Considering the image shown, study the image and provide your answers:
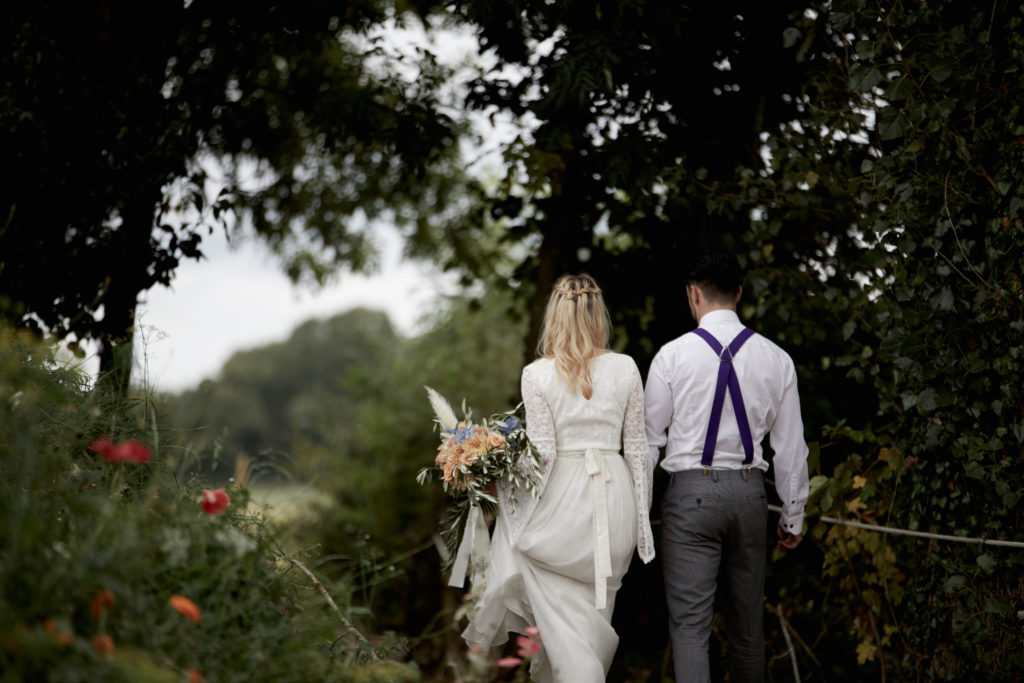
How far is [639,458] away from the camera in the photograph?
13.7 ft

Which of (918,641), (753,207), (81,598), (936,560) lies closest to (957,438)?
(936,560)

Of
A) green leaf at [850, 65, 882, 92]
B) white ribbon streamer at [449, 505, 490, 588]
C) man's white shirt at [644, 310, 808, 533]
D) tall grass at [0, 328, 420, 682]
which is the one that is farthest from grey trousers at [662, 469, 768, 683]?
green leaf at [850, 65, 882, 92]

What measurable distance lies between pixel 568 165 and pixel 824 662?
12.1ft

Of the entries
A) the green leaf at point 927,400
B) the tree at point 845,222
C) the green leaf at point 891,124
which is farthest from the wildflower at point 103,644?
the green leaf at point 891,124

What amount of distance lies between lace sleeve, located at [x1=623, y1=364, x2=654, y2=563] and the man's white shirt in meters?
0.06

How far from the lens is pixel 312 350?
2103 inches

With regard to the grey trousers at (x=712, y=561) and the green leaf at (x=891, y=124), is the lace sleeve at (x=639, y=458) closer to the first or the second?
the grey trousers at (x=712, y=561)

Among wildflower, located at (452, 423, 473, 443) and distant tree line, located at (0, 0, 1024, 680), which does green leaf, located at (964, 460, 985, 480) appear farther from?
wildflower, located at (452, 423, 473, 443)

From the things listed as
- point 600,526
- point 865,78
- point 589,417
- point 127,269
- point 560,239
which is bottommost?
point 600,526

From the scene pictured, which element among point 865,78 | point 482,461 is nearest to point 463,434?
point 482,461

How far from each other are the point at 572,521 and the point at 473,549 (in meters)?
0.59

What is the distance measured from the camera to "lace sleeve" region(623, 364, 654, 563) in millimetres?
4145

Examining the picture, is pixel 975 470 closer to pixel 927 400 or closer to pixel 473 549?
pixel 927 400

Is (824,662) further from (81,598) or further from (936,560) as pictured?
(81,598)
